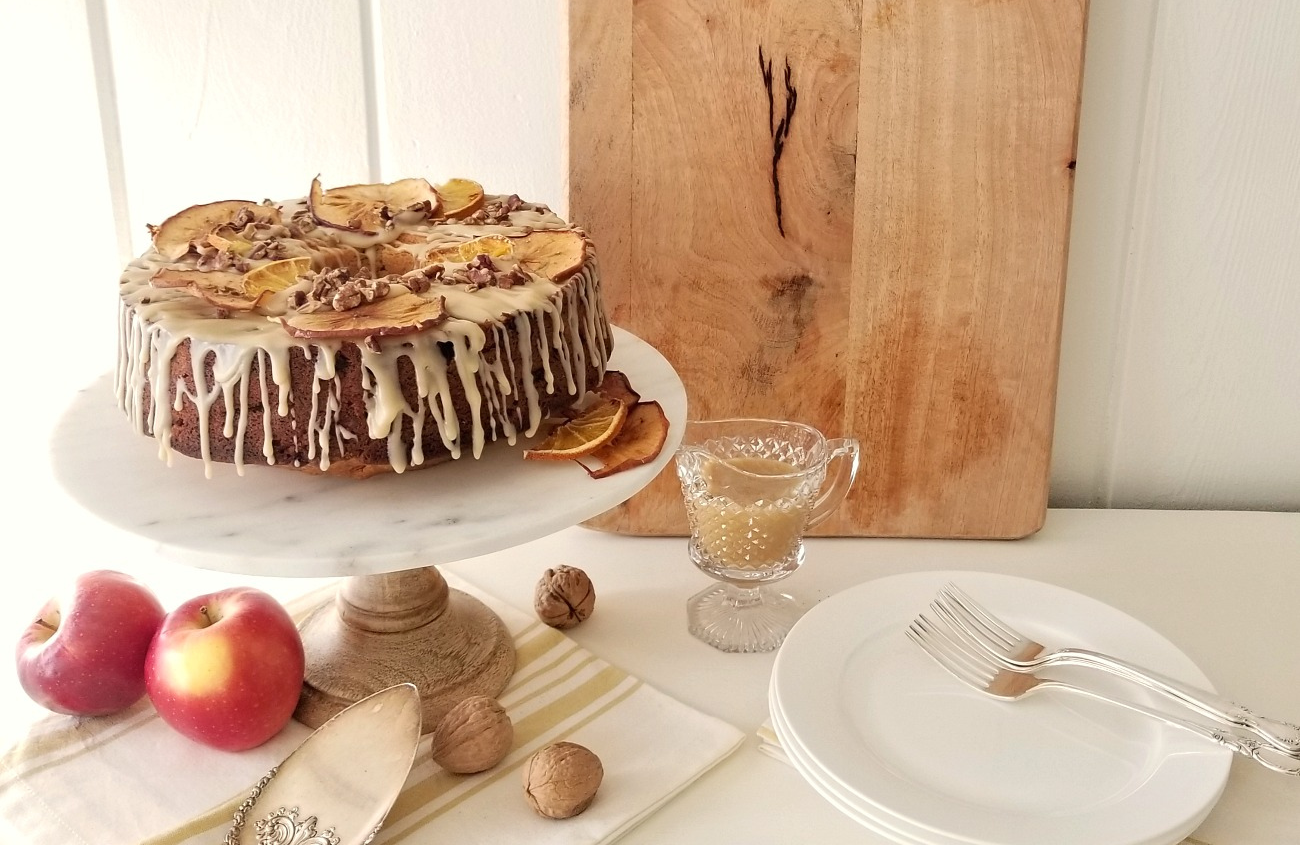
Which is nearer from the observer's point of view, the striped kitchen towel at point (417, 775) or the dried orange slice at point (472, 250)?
the striped kitchen towel at point (417, 775)

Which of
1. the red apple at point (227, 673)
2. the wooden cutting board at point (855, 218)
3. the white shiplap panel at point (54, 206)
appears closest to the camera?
the red apple at point (227, 673)

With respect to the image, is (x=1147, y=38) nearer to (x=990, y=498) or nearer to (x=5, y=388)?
(x=990, y=498)

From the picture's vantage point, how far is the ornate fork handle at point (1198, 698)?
744mm

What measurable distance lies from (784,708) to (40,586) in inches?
30.0

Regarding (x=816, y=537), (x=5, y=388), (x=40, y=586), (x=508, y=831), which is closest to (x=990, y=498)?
(x=816, y=537)

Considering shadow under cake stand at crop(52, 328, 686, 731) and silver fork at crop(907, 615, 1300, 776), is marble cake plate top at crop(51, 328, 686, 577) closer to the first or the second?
shadow under cake stand at crop(52, 328, 686, 731)

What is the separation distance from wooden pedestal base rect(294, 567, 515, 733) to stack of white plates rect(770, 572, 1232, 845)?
0.26 meters

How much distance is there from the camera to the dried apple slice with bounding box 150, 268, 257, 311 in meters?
0.81

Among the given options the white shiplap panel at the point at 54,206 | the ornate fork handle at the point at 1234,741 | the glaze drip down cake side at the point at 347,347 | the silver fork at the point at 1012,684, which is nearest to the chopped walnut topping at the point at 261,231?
the glaze drip down cake side at the point at 347,347

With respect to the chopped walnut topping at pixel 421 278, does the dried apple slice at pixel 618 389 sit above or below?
below

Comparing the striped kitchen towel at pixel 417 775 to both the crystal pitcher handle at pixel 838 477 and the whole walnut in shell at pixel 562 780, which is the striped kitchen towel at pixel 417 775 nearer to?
the whole walnut in shell at pixel 562 780

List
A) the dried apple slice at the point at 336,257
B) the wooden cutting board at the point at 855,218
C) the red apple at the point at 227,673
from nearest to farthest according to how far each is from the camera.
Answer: the red apple at the point at 227,673, the dried apple slice at the point at 336,257, the wooden cutting board at the point at 855,218

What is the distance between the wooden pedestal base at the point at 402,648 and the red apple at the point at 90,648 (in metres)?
0.13

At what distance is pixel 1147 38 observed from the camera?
1.07 m
